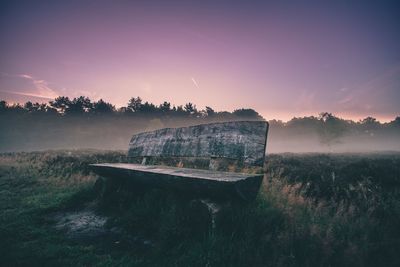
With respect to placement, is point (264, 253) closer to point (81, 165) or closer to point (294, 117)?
point (81, 165)

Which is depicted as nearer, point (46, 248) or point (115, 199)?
point (46, 248)

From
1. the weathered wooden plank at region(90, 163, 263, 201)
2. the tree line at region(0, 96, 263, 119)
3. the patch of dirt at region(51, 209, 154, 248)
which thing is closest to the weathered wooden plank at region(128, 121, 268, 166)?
the weathered wooden plank at region(90, 163, 263, 201)

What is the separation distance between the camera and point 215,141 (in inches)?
138

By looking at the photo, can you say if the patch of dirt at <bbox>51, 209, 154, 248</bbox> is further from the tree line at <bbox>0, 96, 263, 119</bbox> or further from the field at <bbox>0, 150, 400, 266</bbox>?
the tree line at <bbox>0, 96, 263, 119</bbox>

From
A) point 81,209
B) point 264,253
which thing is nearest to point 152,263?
point 264,253

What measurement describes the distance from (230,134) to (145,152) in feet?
7.88

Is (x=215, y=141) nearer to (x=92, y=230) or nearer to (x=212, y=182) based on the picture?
(x=212, y=182)

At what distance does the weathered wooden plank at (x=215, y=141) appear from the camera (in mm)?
2980

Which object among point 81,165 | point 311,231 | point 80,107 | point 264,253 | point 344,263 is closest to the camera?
point 344,263

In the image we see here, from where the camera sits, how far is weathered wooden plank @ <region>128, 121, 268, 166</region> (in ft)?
9.78

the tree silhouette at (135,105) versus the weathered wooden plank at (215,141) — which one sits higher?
the tree silhouette at (135,105)

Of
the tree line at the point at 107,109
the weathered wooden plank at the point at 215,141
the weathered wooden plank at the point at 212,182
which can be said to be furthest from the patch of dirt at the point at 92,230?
the tree line at the point at 107,109

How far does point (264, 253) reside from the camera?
203 centimetres

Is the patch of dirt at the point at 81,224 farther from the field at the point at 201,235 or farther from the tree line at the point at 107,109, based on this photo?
the tree line at the point at 107,109
